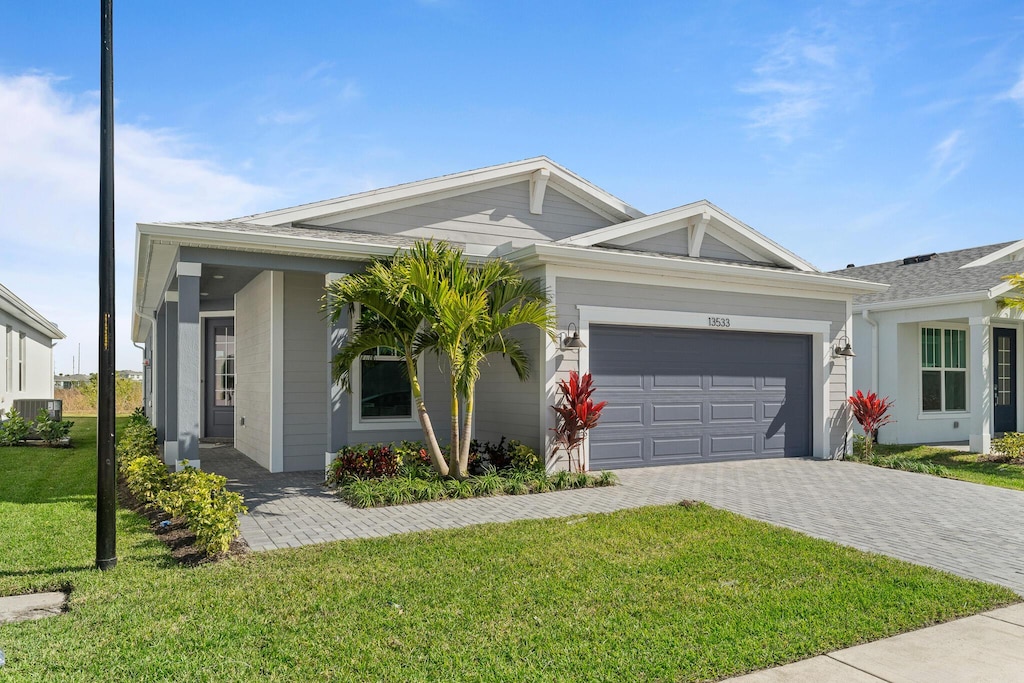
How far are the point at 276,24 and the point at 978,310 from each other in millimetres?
13372

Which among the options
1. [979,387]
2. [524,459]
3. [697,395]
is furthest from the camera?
[979,387]

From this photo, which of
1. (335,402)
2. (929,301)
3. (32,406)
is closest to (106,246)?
(335,402)

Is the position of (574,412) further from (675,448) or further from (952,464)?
(952,464)

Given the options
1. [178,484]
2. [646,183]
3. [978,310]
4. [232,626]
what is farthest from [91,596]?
[978,310]

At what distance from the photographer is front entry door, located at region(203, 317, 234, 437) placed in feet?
49.5

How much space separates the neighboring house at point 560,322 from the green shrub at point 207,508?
193cm

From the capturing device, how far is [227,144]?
1070 centimetres

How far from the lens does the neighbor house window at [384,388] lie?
10672 mm

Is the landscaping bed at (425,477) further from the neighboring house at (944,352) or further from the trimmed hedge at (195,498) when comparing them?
the neighboring house at (944,352)

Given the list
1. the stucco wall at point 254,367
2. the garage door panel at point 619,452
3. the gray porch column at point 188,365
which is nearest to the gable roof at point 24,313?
the stucco wall at point 254,367

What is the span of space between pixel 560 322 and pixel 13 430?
12.7 metres

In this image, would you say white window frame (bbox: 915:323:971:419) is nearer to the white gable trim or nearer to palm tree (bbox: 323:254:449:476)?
the white gable trim

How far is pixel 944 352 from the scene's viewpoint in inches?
595

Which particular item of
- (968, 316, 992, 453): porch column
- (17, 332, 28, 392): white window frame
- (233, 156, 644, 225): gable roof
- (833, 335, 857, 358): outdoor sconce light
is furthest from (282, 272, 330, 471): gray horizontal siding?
(17, 332, 28, 392): white window frame
